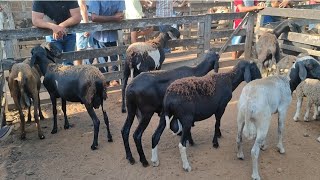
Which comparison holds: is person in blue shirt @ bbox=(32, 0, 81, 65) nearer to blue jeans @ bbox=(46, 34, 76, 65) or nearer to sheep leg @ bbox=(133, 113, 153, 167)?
blue jeans @ bbox=(46, 34, 76, 65)

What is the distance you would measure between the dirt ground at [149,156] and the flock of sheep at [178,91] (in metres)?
0.16

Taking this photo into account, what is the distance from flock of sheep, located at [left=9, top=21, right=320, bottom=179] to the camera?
4.15 meters

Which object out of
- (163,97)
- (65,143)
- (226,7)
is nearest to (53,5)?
(65,143)

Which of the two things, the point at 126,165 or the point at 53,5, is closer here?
the point at 126,165

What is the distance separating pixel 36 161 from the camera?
15.4 ft

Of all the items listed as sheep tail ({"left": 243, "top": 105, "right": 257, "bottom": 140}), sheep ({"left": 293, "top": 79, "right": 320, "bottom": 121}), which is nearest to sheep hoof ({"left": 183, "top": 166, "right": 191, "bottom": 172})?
sheep tail ({"left": 243, "top": 105, "right": 257, "bottom": 140})

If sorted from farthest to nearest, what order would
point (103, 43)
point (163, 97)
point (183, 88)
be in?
point (103, 43)
point (163, 97)
point (183, 88)

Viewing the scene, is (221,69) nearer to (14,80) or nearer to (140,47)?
(140,47)

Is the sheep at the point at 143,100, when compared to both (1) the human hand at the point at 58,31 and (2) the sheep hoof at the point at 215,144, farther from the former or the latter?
(1) the human hand at the point at 58,31

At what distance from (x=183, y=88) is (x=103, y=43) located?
12.6 ft

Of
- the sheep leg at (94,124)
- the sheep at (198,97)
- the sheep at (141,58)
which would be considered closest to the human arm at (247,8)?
the sheep at (141,58)

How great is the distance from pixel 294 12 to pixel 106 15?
14.6 ft

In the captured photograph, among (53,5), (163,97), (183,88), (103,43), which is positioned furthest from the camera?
(103,43)

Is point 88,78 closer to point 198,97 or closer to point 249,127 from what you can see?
point 198,97
